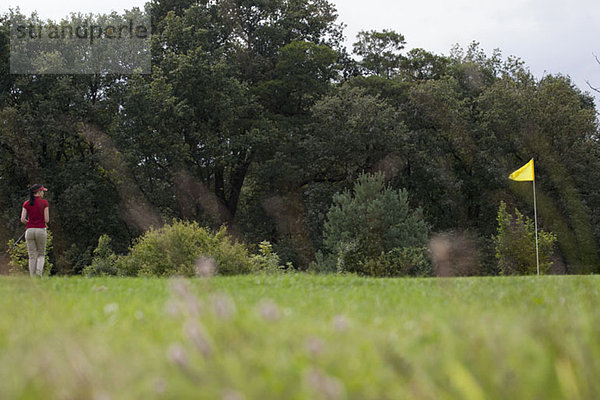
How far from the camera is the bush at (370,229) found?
82.8 feet

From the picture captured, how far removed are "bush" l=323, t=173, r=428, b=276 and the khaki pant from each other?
13.9 m

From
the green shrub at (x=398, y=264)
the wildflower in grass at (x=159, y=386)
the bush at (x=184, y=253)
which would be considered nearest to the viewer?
the wildflower in grass at (x=159, y=386)

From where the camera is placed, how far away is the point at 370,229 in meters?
25.7

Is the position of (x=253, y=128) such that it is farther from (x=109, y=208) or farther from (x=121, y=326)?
(x=121, y=326)

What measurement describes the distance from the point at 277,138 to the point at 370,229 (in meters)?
10.3

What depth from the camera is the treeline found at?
102 ft

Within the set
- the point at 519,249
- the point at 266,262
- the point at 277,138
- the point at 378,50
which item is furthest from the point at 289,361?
the point at 378,50

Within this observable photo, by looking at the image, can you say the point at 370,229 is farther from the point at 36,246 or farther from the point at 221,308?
the point at 221,308

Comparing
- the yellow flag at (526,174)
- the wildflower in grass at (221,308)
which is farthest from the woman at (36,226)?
the yellow flag at (526,174)

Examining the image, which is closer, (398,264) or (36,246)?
(36,246)

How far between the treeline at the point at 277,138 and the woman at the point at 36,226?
17076 millimetres

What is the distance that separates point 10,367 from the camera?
89.4 inches

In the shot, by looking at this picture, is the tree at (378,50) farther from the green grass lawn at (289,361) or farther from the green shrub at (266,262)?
the green grass lawn at (289,361)

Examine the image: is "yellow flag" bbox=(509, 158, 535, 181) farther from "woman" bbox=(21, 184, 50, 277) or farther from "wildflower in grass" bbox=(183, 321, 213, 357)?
"wildflower in grass" bbox=(183, 321, 213, 357)
